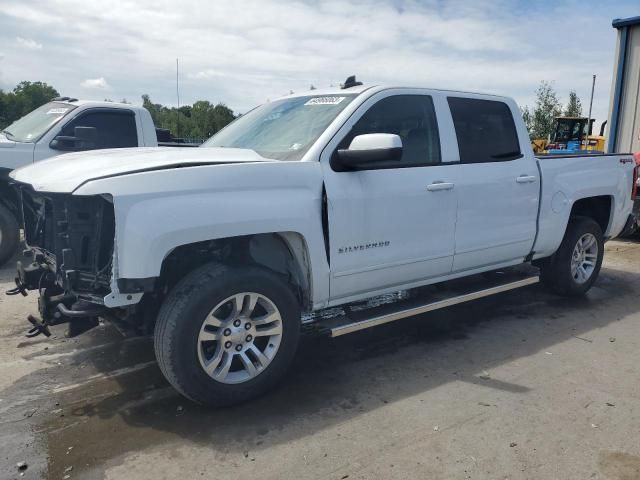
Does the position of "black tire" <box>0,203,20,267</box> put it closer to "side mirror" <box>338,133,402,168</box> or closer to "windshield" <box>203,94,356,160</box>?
"windshield" <box>203,94,356,160</box>

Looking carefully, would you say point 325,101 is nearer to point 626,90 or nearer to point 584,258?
point 584,258

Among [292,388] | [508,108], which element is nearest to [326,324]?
[292,388]

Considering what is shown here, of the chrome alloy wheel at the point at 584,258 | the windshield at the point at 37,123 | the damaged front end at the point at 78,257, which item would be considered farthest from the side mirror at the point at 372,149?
the windshield at the point at 37,123

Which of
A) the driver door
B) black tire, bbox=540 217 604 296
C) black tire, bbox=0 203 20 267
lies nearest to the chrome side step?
the driver door

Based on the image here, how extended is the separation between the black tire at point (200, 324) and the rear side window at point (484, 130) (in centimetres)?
204

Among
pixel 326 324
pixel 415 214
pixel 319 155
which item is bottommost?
pixel 326 324

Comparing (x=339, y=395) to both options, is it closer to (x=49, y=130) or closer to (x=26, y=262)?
(x=26, y=262)

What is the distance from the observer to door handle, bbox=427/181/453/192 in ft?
13.1

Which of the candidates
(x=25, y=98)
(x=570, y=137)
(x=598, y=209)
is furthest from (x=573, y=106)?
(x=25, y=98)

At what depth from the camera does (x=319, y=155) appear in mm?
3504

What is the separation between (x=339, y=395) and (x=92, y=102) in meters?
5.75

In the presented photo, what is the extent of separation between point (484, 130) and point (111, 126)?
203 inches

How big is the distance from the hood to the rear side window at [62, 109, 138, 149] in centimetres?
368

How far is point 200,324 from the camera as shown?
9.96 ft
